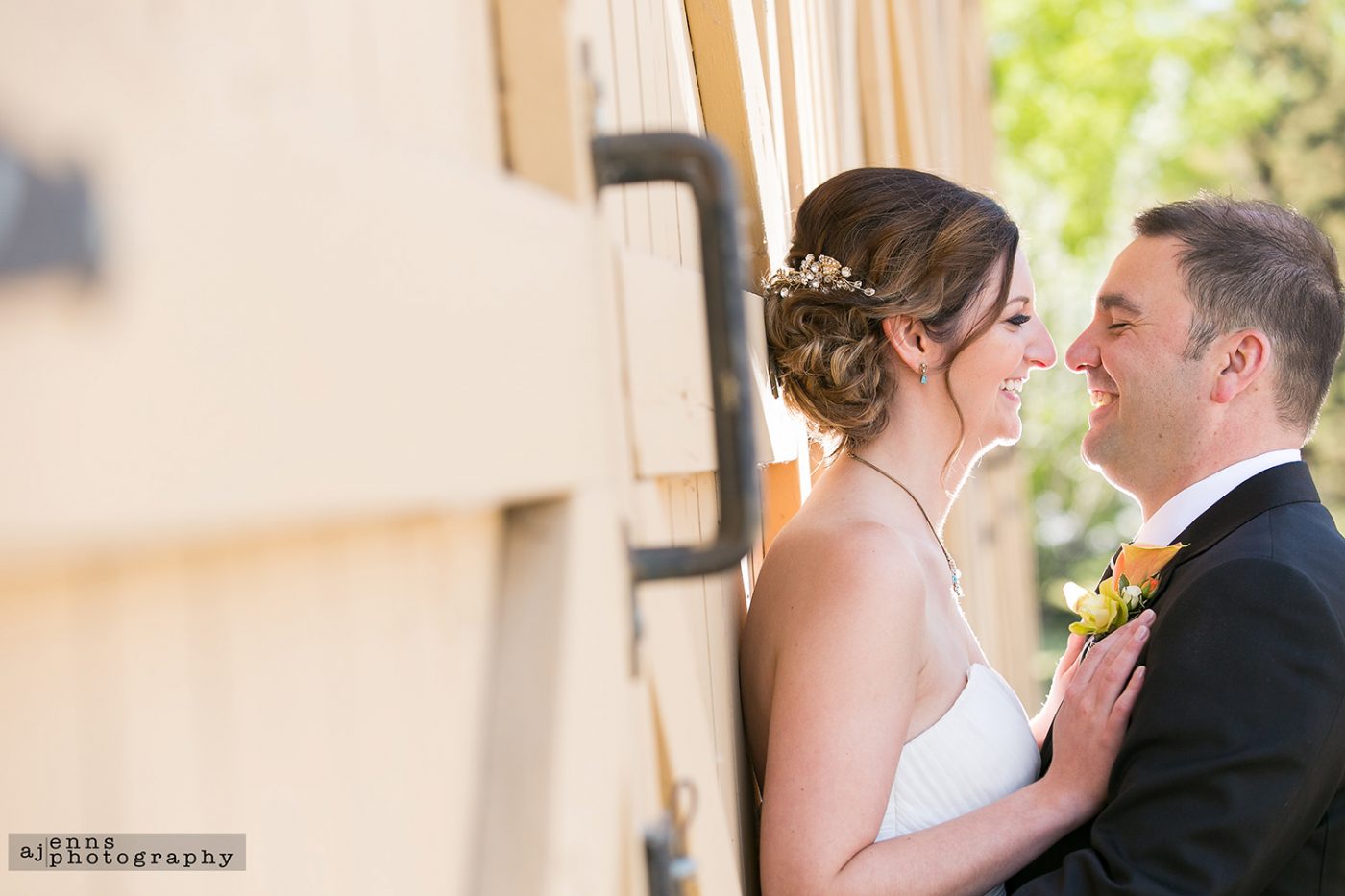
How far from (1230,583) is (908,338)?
781 mm

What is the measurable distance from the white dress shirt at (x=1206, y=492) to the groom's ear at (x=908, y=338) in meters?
0.69

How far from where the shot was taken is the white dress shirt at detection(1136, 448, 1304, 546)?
2.77 m

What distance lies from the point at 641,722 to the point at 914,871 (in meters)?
1.06

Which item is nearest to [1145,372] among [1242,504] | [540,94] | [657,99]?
[1242,504]

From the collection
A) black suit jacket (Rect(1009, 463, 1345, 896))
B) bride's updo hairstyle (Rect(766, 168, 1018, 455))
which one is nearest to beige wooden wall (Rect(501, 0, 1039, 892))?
bride's updo hairstyle (Rect(766, 168, 1018, 455))

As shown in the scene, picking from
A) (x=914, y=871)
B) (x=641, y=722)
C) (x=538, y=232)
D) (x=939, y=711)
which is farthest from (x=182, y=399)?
(x=939, y=711)

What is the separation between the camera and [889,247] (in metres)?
2.61

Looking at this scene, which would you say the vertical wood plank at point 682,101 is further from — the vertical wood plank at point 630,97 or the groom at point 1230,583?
the groom at point 1230,583

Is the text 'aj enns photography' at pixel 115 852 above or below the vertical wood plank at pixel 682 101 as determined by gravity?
below

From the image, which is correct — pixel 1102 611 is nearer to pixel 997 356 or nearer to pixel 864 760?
pixel 997 356

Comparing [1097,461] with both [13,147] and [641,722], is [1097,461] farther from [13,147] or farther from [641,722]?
[13,147]

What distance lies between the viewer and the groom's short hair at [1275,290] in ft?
9.55

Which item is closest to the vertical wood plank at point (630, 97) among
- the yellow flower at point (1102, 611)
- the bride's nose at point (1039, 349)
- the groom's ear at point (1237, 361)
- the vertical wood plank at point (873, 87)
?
the bride's nose at point (1039, 349)

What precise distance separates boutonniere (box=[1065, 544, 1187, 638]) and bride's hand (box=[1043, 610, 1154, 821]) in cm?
10
